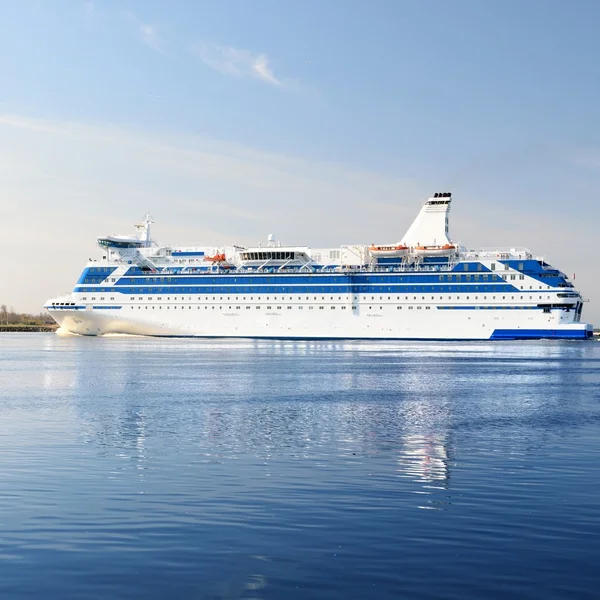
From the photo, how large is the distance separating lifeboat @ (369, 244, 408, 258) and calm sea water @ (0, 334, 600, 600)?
69115 millimetres

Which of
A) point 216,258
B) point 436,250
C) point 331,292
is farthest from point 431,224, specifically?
point 216,258

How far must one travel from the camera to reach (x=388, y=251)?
102 m

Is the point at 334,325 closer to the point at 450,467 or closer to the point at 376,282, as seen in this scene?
the point at 376,282

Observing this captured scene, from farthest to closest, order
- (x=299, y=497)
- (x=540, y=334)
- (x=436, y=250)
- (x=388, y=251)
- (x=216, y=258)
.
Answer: (x=216, y=258) < (x=388, y=251) < (x=436, y=250) < (x=540, y=334) < (x=299, y=497)

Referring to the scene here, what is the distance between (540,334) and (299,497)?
277 ft

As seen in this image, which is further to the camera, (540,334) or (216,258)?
(216,258)

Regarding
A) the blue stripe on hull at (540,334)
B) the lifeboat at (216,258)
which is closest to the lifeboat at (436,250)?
the blue stripe on hull at (540,334)

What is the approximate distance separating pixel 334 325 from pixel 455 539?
290ft

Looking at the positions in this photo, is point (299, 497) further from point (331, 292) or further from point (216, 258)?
point (216, 258)

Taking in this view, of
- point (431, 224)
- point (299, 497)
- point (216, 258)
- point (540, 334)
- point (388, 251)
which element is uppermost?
point (431, 224)

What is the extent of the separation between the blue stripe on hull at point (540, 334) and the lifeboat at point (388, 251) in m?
15.1

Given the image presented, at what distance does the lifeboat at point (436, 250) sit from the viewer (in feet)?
328

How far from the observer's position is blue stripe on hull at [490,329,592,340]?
93.8 meters

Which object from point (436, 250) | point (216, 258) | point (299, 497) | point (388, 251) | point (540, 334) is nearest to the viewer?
point (299, 497)
